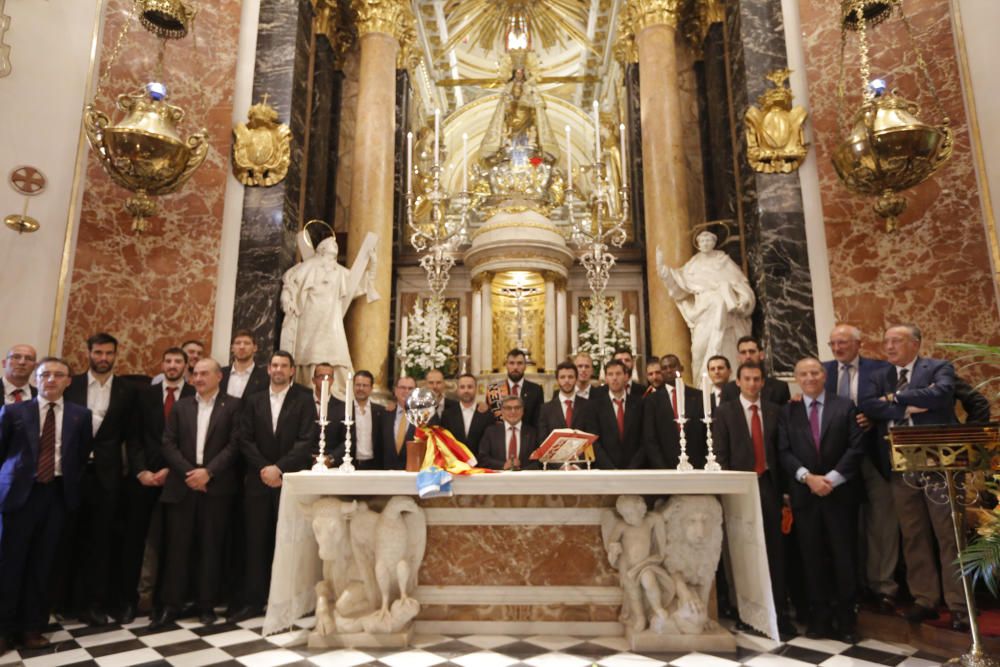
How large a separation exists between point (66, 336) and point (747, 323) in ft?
20.5

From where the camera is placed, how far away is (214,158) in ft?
21.7

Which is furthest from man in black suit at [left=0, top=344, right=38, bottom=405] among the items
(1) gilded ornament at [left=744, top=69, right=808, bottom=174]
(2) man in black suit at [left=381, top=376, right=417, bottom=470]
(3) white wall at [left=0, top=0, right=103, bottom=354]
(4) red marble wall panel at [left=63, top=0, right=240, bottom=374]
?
(1) gilded ornament at [left=744, top=69, right=808, bottom=174]

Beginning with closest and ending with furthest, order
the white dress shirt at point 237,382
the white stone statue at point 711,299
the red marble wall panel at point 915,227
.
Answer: the white dress shirt at point 237,382
the red marble wall panel at point 915,227
the white stone statue at point 711,299

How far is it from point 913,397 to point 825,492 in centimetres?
72

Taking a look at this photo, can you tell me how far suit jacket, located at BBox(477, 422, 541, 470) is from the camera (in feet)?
15.2

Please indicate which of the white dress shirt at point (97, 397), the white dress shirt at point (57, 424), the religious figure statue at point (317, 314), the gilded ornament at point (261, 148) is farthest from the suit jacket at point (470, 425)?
the gilded ornament at point (261, 148)

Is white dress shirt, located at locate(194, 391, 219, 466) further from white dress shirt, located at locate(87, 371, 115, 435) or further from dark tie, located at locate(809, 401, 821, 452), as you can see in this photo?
dark tie, located at locate(809, 401, 821, 452)

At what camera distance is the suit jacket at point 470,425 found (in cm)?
504

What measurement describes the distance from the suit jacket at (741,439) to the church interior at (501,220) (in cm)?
30

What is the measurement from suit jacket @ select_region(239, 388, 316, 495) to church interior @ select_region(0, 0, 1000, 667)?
2.65 ft

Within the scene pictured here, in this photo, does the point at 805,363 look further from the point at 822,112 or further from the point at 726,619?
the point at 822,112

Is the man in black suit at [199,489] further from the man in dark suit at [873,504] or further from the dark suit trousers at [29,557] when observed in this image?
the man in dark suit at [873,504]

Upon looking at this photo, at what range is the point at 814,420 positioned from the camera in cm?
412

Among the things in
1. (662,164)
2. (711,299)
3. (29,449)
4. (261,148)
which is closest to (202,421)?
(29,449)
